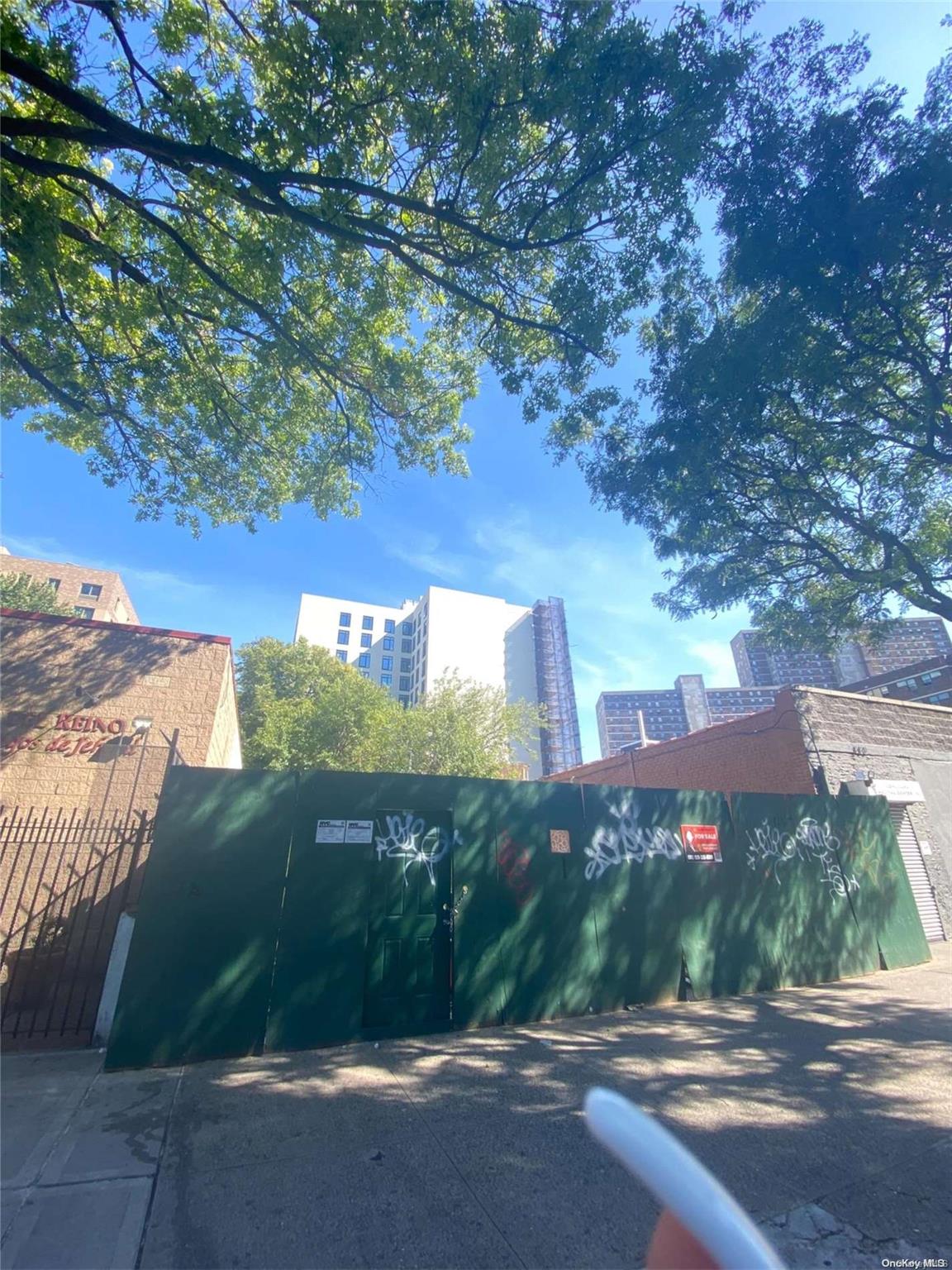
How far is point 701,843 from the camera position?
8039 mm

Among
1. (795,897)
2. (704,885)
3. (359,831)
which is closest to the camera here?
(359,831)

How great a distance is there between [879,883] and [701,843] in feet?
14.4

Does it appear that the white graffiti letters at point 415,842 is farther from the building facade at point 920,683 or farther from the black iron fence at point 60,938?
the building facade at point 920,683

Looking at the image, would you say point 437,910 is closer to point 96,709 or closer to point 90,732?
point 90,732

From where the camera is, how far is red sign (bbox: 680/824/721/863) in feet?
26.0

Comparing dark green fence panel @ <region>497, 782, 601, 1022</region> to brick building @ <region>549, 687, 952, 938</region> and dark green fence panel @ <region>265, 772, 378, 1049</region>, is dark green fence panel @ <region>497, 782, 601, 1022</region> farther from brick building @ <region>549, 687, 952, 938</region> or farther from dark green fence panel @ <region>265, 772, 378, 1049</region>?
brick building @ <region>549, 687, 952, 938</region>

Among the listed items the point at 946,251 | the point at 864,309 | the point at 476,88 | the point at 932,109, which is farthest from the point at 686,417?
the point at 476,88

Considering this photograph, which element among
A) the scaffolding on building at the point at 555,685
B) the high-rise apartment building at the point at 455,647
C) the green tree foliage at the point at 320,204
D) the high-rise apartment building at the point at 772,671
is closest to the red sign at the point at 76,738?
the green tree foliage at the point at 320,204

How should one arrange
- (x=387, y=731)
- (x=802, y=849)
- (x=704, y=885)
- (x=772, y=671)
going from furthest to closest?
(x=772, y=671)
(x=387, y=731)
(x=802, y=849)
(x=704, y=885)

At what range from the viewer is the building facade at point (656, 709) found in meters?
114

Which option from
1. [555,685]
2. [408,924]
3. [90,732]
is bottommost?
[408,924]

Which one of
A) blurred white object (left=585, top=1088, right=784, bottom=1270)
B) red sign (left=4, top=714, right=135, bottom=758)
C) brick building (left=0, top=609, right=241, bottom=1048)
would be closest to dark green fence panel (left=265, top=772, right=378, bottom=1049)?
brick building (left=0, top=609, right=241, bottom=1048)

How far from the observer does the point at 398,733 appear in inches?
926

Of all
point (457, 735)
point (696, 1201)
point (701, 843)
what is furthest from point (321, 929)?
point (457, 735)
